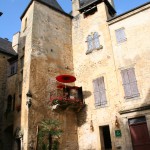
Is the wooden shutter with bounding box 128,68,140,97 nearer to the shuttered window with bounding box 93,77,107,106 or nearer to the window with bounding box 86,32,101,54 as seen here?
the shuttered window with bounding box 93,77,107,106

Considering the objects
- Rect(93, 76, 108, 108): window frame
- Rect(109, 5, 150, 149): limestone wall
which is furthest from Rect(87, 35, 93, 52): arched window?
Rect(93, 76, 108, 108): window frame

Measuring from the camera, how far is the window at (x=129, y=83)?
12.2 metres

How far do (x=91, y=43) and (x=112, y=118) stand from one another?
5809mm

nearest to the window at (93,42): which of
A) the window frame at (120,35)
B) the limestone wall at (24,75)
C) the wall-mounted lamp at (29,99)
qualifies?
the window frame at (120,35)

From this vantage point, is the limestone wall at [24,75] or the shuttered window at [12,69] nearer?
the limestone wall at [24,75]

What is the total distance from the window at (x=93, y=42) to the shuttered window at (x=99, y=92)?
8.28ft

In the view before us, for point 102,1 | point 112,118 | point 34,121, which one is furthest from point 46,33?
point 112,118

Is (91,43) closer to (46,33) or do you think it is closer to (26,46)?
(46,33)

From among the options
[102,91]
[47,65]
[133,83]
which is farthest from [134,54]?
[47,65]

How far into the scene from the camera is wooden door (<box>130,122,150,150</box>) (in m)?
11.1

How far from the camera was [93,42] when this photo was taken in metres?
15.3

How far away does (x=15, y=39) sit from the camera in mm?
Answer: 21219

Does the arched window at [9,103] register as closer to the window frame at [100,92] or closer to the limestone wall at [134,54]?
the window frame at [100,92]

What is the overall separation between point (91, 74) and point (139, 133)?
200 inches
